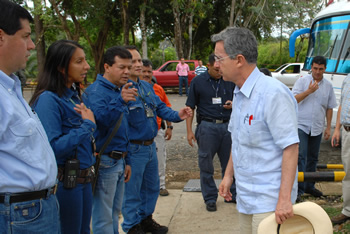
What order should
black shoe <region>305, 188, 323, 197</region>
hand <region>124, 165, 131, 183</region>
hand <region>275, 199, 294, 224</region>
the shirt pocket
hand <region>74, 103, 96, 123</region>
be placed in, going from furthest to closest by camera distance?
1. black shoe <region>305, 188, 323, 197</region>
2. the shirt pocket
3. hand <region>124, 165, 131, 183</region>
4. hand <region>74, 103, 96, 123</region>
5. hand <region>275, 199, 294, 224</region>

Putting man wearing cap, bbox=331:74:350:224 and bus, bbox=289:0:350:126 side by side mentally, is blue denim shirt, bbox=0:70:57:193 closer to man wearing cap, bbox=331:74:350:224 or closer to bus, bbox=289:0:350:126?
man wearing cap, bbox=331:74:350:224

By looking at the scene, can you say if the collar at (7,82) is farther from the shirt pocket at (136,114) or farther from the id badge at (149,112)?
the id badge at (149,112)

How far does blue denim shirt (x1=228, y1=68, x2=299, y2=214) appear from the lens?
203cm

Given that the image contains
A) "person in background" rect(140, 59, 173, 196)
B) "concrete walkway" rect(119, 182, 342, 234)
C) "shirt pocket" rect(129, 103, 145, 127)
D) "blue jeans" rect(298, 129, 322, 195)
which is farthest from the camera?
"person in background" rect(140, 59, 173, 196)

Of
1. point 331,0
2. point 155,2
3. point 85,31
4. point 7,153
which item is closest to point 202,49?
point 155,2

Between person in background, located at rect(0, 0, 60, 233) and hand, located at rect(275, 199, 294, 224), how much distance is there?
1.29m

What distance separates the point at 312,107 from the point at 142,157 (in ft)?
8.55

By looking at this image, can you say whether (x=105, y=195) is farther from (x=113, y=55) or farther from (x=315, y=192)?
(x=315, y=192)

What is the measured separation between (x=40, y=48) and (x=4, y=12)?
22.8 meters

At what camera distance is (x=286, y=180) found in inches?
79.8

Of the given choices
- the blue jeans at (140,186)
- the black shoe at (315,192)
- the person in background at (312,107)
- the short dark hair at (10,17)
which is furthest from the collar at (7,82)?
the black shoe at (315,192)

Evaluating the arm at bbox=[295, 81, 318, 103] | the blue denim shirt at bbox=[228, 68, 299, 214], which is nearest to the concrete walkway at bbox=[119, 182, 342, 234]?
the arm at bbox=[295, 81, 318, 103]

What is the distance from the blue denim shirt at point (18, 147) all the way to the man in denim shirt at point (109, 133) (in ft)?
3.55

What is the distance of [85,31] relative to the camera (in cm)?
2266
